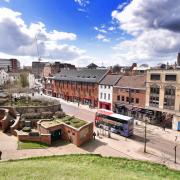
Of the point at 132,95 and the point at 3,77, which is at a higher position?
the point at 3,77

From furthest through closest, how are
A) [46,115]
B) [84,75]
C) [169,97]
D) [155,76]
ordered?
[84,75], [155,76], [46,115], [169,97]

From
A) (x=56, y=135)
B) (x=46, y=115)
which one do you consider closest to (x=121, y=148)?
(x=56, y=135)

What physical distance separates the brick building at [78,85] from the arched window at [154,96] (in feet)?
59.0

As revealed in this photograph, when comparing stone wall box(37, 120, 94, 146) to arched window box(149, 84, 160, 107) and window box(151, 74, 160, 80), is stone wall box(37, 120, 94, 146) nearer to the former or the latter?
arched window box(149, 84, 160, 107)

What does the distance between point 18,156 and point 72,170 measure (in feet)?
36.5

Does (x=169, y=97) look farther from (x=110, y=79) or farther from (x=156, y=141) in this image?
(x=110, y=79)

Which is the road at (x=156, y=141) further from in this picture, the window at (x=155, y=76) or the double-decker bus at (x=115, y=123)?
the window at (x=155, y=76)

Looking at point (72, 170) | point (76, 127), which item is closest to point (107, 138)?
point (76, 127)

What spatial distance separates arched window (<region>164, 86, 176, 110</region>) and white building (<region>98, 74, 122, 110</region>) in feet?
49.1

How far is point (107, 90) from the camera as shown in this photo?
5441cm

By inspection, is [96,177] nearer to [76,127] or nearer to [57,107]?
[76,127]

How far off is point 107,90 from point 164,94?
55.4 feet

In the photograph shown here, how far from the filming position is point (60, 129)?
1324 inches

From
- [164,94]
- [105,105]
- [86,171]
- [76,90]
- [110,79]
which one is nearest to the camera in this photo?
[86,171]
